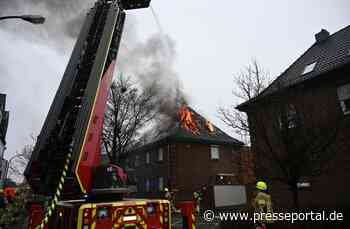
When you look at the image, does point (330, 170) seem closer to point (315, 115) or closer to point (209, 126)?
point (315, 115)

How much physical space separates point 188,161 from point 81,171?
20.9m

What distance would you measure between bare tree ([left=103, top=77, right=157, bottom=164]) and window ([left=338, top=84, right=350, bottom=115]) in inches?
455

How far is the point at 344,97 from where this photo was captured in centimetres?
1360

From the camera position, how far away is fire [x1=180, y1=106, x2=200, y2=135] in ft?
68.9

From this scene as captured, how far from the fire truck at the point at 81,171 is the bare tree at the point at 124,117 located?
498 inches

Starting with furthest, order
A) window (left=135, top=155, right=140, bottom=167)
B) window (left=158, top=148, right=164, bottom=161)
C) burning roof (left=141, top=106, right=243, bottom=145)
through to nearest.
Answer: window (left=135, top=155, right=140, bottom=167)
window (left=158, top=148, right=164, bottom=161)
burning roof (left=141, top=106, right=243, bottom=145)

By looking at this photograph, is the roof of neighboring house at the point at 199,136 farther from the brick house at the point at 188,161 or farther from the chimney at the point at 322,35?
the chimney at the point at 322,35

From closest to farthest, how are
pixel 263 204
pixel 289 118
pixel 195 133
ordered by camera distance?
pixel 263 204
pixel 289 118
pixel 195 133

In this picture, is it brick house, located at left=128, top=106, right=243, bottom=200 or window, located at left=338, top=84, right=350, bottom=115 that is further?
brick house, located at left=128, top=106, right=243, bottom=200

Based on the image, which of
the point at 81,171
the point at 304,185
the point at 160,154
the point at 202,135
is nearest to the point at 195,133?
the point at 202,135

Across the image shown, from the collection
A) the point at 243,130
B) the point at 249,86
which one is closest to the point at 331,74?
the point at 249,86

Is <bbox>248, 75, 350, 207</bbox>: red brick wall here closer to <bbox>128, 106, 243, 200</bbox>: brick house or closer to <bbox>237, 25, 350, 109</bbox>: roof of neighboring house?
<bbox>237, 25, 350, 109</bbox>: roof of neighboring house

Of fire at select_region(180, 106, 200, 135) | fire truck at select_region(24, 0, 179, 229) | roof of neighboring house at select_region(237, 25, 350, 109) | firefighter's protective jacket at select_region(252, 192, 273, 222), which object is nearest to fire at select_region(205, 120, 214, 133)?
fire at select_region(180, 106, 200, 135)

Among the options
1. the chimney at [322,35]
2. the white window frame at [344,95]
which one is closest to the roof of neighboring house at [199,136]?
the chimney at [322,35]
